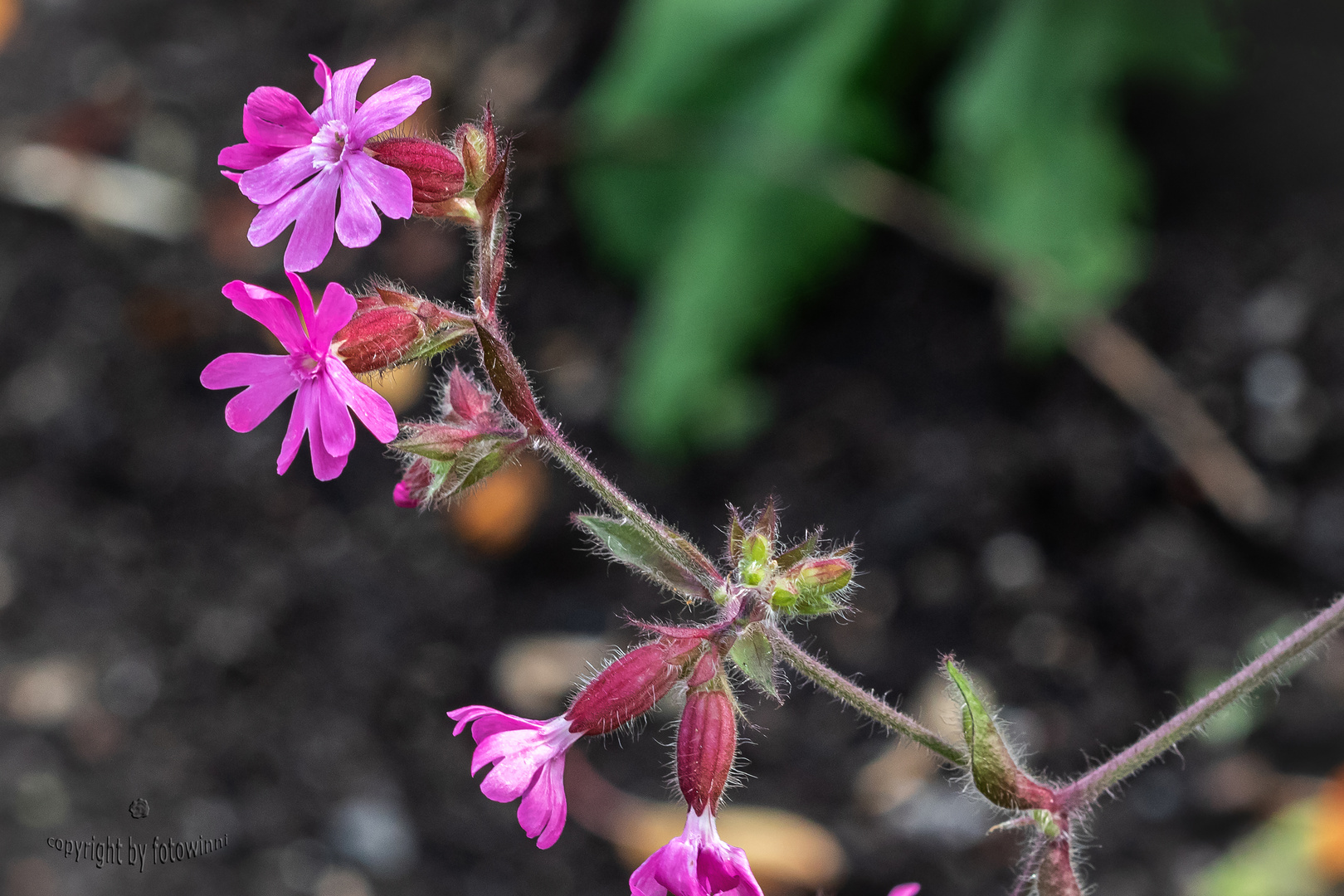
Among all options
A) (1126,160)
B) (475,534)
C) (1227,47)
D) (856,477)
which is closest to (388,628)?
(475,534)

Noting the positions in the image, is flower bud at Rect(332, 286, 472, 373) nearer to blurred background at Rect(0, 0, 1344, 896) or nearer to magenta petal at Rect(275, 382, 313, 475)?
magenta petal at Rect(275, 382, 313, 475)

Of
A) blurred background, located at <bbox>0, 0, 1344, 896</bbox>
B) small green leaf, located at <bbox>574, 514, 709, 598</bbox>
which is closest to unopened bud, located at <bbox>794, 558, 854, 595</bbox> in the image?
small green leaf, located at <bbox>574, 514, 709, 598</bbox>

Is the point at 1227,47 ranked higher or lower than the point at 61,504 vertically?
higher

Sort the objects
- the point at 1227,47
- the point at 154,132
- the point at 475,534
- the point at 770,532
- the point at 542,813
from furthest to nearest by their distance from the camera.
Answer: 1. the point at 154,132
2. the point at 475,534
3. the point at 1227,47
4. the point at 770,532
5. the point at 542,813

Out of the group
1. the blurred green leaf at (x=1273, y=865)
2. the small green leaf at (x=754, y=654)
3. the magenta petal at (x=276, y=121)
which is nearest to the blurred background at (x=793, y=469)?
the blurred green leaf at (x=1273, y=865)

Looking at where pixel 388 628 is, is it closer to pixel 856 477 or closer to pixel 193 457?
pixel 193 457

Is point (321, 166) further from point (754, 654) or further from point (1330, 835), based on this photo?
Answer: point (1330, 835)

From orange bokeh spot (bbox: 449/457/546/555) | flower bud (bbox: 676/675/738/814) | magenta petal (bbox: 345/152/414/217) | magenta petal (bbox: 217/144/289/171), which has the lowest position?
flower bud (bbox: 676/675/738/814)

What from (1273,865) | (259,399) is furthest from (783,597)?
(1273,865)
